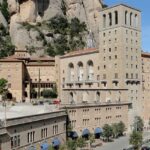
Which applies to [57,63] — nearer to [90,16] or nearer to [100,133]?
[100,133]

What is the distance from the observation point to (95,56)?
247ft

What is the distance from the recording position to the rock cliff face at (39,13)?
356 ft

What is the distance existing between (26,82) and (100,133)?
114 ft

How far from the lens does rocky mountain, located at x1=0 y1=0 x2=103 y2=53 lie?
356 feet

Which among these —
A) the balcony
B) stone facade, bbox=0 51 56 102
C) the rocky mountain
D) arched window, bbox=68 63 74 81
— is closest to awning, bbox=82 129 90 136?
the balcony

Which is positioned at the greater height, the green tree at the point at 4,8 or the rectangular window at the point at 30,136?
the green tree at the point at 4,8

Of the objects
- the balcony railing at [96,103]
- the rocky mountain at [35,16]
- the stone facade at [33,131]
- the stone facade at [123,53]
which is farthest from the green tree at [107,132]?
the rocky mountain at [35,16]

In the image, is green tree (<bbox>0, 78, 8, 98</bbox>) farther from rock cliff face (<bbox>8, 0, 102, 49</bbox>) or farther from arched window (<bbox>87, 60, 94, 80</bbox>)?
rock cliff face (<bbox>8, 0, 102, 49</bbox>)

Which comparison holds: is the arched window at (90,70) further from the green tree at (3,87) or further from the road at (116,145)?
the road at (116,145)

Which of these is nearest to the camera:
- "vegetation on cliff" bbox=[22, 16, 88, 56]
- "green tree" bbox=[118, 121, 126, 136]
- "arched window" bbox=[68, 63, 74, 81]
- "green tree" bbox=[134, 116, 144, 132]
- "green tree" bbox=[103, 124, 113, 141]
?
"green tree" bbox=[103, 124, 113, 141]

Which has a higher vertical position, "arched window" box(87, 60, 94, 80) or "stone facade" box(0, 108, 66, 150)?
"arched window" box(87, 60, 94, 80)

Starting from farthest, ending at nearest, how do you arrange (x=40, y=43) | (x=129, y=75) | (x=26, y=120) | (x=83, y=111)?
(x=40, y=43) → (x=129, y=75) → (x=83, y=111) → (x=26, y=120)

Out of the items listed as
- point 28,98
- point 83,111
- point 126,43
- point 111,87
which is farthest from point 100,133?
point 28,98

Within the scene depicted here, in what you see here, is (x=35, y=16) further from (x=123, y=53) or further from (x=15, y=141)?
(x=15, y=141)
